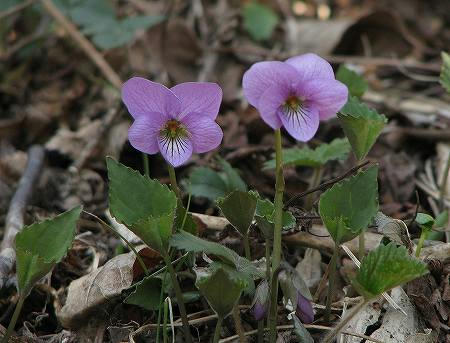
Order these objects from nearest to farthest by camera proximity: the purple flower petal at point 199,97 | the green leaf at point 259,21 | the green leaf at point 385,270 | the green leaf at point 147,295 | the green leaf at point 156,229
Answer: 1. the green leaf at point 385,270
2. the green leaf at point 156,229
3. the purple flower petal at point 199,97
4. the green leaf at point 147,295
5. the green leaf at point 259,21

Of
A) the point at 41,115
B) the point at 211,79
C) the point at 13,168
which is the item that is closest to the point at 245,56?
the point at 211,79

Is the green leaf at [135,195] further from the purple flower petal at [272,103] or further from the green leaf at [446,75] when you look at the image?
the green leaf at [446,75]

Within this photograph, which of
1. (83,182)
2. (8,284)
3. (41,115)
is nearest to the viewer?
(8,284)

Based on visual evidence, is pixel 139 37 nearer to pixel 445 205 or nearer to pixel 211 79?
pixel 211 79

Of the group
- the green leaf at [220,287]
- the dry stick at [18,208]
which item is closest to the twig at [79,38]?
the dry stick at [18,208]

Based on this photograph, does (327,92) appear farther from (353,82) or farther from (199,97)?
(353,82)

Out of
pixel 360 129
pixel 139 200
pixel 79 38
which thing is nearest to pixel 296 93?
pixel 360 129
